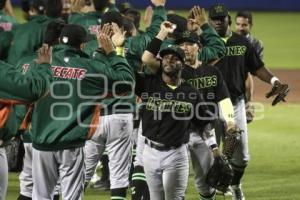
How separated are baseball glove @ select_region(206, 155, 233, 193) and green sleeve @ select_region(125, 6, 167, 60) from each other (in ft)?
5.12

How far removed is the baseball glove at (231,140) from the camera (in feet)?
28.7

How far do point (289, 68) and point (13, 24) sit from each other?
12.4 m

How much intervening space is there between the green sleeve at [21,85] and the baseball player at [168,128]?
5.92ft

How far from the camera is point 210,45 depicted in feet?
30.6

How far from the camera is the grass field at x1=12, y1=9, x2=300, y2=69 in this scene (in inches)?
953

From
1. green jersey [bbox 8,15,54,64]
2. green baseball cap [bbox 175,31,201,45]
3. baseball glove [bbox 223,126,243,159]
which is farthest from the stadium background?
green baseball cap [bbox 175,31,201,45]

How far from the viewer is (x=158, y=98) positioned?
26.3 ft

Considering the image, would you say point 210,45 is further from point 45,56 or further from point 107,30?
point 45,56

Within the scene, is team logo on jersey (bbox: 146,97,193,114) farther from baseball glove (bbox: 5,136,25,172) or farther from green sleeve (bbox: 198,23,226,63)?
baseball glove (bbox: 5,136,25,172)

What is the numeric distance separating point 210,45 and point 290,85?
10.8 metres

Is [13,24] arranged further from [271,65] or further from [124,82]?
[271,65]

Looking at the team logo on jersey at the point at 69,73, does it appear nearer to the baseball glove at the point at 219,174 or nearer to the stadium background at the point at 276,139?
the baseball glove at the point at 219,174

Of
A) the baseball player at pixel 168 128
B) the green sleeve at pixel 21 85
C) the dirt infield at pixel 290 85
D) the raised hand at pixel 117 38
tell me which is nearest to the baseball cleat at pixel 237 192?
the baseball player at pixel 168 128

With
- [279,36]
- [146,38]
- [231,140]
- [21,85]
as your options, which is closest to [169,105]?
[231,140]
